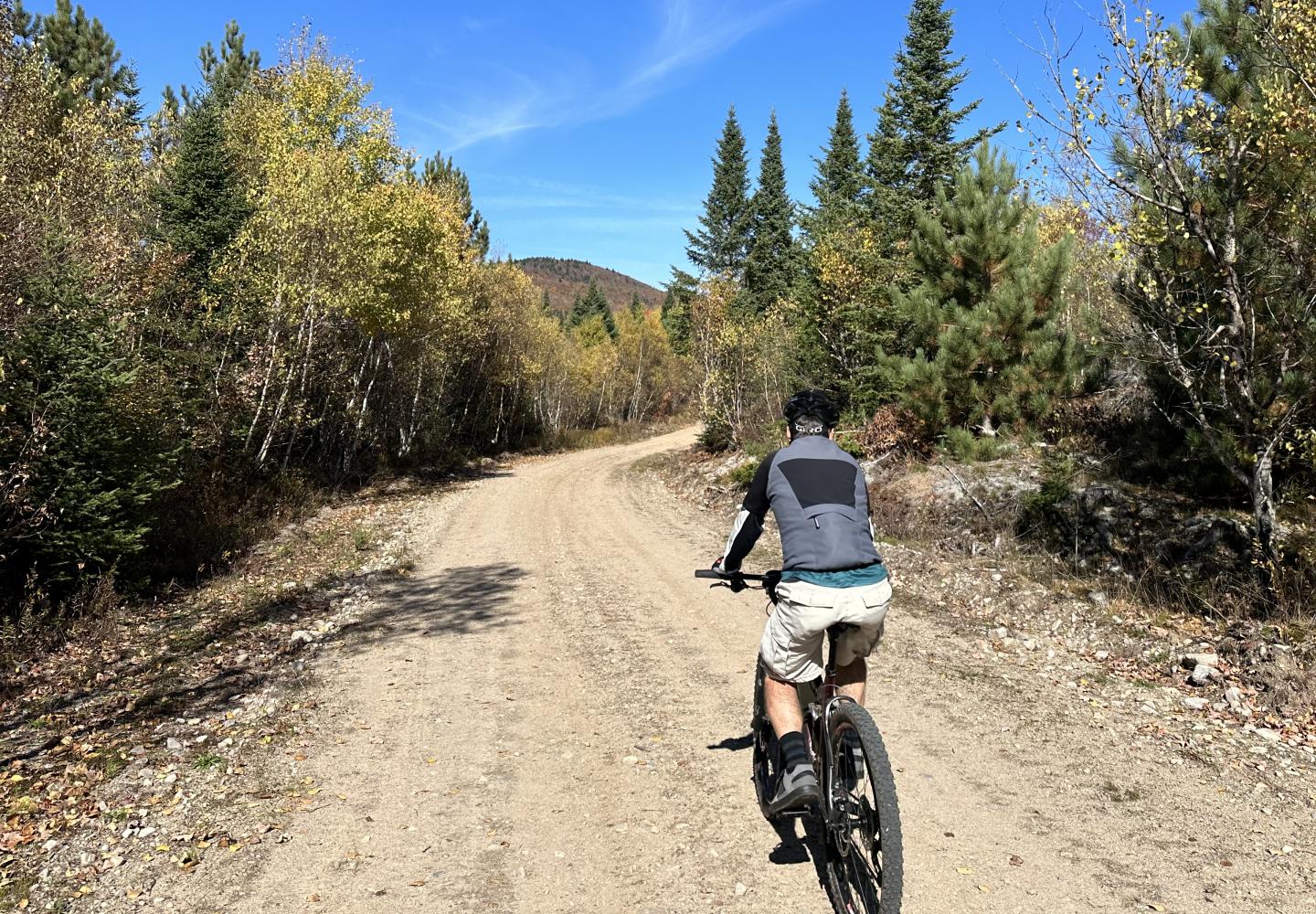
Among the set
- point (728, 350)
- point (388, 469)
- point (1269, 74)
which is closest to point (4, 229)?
point (1269, 74)

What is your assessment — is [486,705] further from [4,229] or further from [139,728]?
[4,229]

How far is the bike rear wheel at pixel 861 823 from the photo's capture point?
312 cm

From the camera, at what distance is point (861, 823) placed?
134 inches

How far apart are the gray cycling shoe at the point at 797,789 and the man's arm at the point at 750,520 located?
104 centimetres

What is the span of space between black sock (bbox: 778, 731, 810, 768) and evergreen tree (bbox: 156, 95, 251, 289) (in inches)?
→ 713

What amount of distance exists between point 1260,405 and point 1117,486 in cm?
319

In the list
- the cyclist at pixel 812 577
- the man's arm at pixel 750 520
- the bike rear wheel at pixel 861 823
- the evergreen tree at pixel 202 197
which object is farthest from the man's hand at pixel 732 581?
the evergreen tree at pixel 202 197

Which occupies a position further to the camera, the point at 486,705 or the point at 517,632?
the point at 517,632

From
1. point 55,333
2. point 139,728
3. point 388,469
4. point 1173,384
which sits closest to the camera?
point 139,728

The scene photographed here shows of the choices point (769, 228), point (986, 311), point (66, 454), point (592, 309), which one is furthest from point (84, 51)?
point (592, 309)

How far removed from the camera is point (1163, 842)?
4.18 metres

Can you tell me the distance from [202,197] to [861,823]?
2016 centimetres

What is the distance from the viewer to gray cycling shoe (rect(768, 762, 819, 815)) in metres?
3.51

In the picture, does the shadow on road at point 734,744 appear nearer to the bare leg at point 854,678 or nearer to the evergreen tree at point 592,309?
the bare leg at point 854,678
